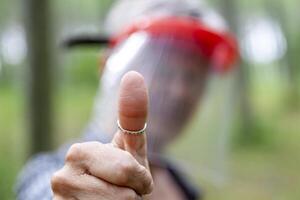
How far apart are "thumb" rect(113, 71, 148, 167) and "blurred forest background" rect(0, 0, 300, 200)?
114 centimetres

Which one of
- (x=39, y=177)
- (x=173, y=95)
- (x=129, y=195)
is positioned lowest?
(x=39, y=177)

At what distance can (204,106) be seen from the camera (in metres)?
2.25

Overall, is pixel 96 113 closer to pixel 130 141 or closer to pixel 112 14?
pixel 112 14

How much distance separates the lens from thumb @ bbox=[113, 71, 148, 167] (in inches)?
36.2

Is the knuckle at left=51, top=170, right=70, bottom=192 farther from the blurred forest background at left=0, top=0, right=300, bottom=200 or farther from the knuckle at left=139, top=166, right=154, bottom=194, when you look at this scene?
the blurred forest background at left=0, top=0, right=300, bottom=200

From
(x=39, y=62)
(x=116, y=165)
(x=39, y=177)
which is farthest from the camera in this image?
(x=39, y=62)

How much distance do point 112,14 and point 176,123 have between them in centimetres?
52

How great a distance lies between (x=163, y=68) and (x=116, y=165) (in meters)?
1.08

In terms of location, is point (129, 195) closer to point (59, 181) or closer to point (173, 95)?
point (59, 181)

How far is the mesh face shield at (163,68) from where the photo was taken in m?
1.97

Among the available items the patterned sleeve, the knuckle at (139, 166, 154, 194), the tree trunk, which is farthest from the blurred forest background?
the knuckle at (139, 166, 154, 194)

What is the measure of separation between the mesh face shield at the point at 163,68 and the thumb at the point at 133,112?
89 centimetres

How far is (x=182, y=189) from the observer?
6.92 feet

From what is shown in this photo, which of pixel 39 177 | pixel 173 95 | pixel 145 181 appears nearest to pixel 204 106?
pixel 173 95
